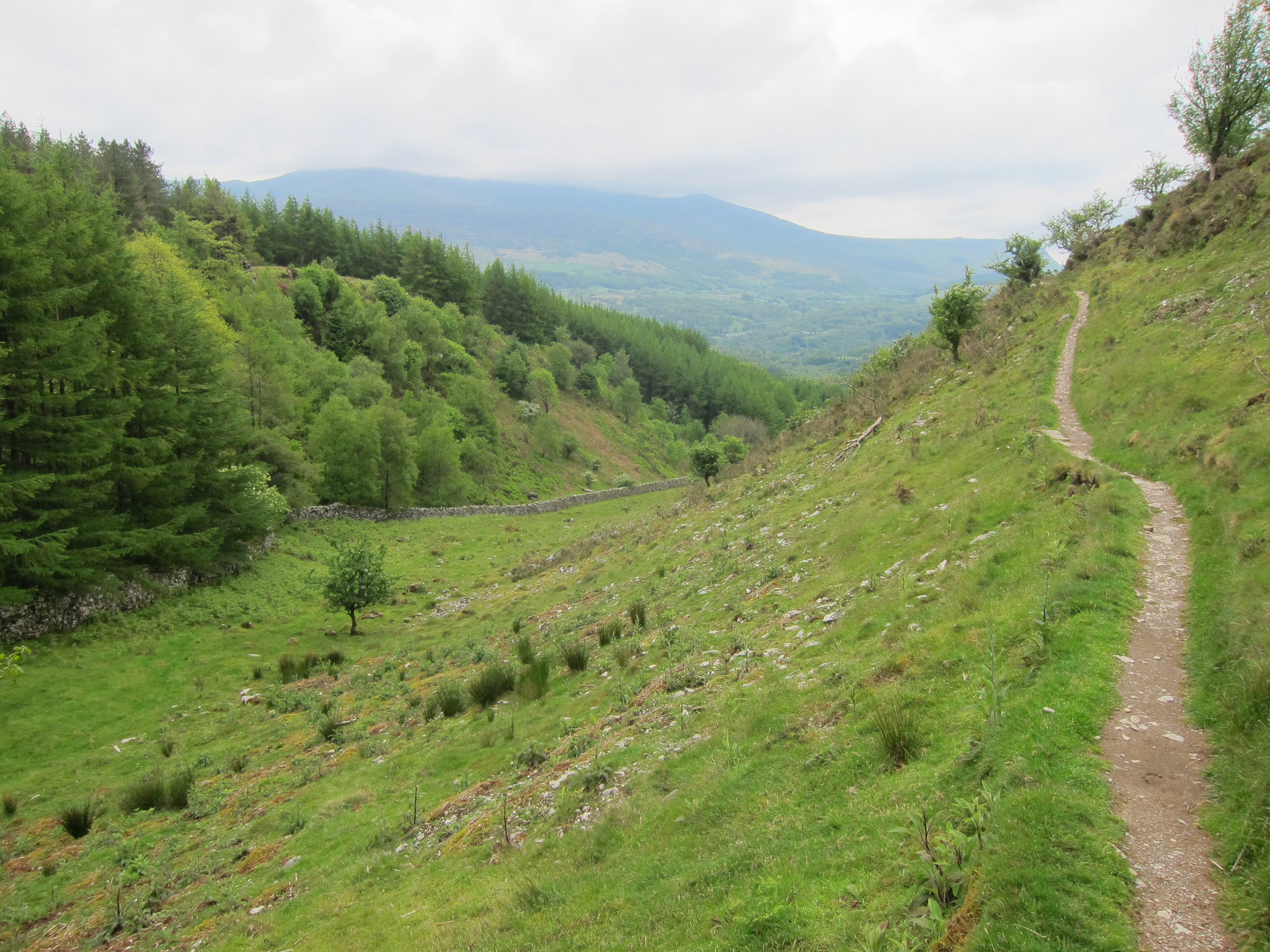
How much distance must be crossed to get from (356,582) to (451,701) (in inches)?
618

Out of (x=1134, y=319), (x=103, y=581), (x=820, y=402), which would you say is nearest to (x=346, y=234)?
(x=103, y=581)

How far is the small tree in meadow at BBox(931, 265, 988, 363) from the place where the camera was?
32.5m

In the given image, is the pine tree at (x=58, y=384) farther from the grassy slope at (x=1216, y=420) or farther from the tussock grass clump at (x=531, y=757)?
the grassy slope at (x=1216, y=420)

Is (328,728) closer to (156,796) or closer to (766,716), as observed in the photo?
(156,796)

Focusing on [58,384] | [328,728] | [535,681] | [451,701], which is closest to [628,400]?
[58,384]

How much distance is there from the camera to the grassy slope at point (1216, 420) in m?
5.56

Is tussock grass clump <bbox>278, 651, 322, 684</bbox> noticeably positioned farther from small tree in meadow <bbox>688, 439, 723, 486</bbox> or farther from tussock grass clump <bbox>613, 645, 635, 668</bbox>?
small tree in meadow <bbox>688, 439, 723, 486</bbox>

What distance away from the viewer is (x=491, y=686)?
17594 millimetres

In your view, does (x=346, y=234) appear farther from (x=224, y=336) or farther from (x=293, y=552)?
(x=293, y=552)

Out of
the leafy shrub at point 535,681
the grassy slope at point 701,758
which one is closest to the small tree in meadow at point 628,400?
the grassy slope at point 701,758

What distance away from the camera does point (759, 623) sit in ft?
48.5

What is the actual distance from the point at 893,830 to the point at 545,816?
22.0 feet

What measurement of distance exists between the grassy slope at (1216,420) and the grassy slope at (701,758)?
0.96 meters

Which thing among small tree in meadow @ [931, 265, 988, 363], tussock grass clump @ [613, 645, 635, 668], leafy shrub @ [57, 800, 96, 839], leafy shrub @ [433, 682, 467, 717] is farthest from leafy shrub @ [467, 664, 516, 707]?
small tree in meadow @ [931, 265, 988, 363]
